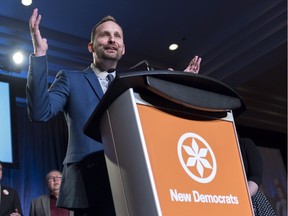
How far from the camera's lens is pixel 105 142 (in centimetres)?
79

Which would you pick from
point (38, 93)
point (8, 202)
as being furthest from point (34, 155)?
point (38, 93)

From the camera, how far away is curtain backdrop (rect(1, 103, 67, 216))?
4.70 m

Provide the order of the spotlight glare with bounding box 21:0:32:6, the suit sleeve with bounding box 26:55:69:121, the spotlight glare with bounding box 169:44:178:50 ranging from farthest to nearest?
the spotlight glare with bounding box 169:44:178:50
the spotlight glare with bounding box 21:0:32:6
the suit sleeve with bounding box 26:55:69:121

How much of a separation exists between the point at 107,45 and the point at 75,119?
215 mm

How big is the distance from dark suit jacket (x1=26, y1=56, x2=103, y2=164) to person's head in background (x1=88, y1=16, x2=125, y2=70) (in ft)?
0.15

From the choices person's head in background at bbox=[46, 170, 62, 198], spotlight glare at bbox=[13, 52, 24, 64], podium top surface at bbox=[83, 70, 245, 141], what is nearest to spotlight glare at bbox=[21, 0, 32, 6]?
spotlight glare at bbox=[13, 52, 24, 64]

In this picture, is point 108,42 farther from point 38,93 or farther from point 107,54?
point 38,93

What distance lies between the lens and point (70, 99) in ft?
3.26

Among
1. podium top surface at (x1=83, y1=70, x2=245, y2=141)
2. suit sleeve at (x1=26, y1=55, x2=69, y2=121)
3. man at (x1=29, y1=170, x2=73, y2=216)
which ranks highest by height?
man at (x1=29, y1=170, x2=73, y2=216)

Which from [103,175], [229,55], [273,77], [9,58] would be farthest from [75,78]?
[273,77]

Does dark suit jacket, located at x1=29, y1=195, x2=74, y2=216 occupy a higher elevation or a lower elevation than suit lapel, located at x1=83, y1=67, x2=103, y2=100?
higher

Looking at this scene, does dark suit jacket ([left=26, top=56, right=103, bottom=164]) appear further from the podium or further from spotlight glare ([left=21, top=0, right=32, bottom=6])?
spotlight glare ([left=21, top=0, right=32, bottom=6])

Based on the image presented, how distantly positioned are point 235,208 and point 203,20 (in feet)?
13.4

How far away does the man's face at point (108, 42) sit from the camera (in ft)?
3.52
